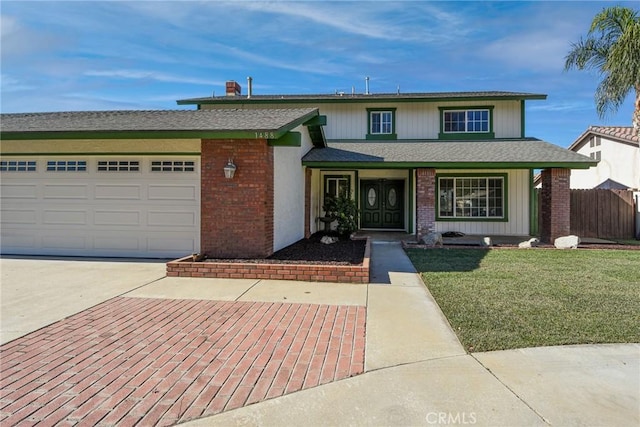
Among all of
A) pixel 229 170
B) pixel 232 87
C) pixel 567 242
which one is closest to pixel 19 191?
pixel 229 170

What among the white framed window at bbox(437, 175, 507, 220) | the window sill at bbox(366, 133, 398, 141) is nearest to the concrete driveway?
the window sill at bbox(366, 133, 398, 141)

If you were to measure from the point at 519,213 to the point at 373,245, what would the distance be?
6.96 m

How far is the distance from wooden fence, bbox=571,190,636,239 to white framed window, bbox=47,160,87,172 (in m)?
17.5

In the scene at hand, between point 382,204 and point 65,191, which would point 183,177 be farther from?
point 382,204

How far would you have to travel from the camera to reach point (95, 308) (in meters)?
5.25

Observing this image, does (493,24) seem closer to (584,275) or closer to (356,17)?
(356,17)

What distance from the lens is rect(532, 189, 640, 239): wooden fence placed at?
49.1 ft

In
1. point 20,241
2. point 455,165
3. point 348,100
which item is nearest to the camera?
point 20,241

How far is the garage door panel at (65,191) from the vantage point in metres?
9.45

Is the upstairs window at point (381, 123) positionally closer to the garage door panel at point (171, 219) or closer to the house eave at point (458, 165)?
the house eave at point (458, 165)

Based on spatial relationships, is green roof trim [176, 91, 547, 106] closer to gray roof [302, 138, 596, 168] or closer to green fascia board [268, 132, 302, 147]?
gray roof [302, 138, 596, 168]

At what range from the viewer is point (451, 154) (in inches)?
514

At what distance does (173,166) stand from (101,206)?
2184 millimetres

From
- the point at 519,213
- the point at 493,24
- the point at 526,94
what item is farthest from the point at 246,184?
the point at 526,94
